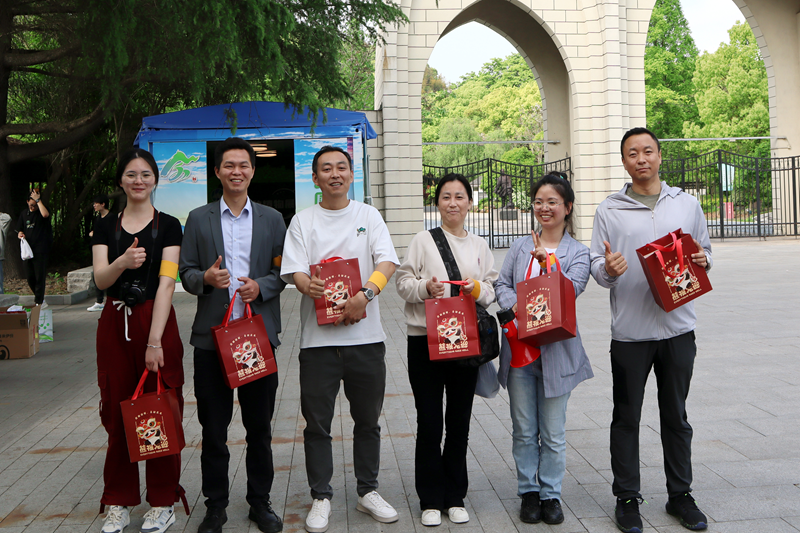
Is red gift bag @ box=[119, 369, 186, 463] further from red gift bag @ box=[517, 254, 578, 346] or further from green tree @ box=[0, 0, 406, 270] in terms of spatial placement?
green tree @ box=[0, 0, 406, 270]

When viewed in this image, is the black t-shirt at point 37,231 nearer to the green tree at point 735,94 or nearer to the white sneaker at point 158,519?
the white sneaker at point 158,519

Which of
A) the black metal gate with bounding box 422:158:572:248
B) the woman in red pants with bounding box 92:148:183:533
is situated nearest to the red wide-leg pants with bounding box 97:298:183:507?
the woman in red pants with bounding box 92:148:183:533

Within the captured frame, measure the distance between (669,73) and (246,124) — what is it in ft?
105

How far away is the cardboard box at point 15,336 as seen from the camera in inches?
342

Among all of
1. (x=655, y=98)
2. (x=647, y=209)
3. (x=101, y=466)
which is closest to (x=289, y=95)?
(x=101, y=466)

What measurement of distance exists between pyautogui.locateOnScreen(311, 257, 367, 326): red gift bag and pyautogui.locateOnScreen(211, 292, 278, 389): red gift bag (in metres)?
0.31

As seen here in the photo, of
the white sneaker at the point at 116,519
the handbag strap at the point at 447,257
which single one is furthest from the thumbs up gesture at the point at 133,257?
the handbag strap at the point at 447,257

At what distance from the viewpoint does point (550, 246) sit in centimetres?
382

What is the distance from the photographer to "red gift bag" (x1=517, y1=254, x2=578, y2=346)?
11.4 ft

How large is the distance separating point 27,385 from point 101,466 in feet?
10.3

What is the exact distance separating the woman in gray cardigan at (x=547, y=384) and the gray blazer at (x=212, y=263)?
4.04ft

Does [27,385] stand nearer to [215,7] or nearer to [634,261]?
[215,7]

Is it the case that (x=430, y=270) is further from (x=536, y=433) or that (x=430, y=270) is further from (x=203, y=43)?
(x=203, y=43)

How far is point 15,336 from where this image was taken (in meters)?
8.70
